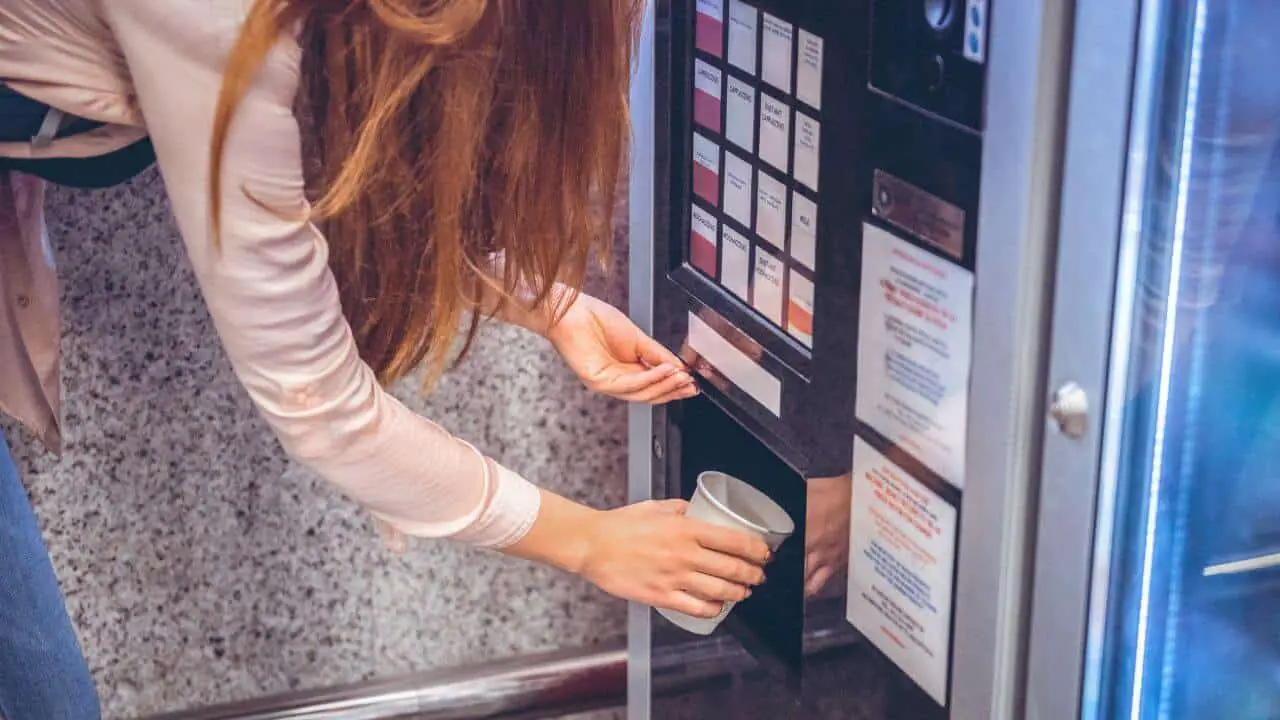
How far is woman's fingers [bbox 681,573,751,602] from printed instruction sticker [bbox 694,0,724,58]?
1.11 ft

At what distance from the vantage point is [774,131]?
0.89 m

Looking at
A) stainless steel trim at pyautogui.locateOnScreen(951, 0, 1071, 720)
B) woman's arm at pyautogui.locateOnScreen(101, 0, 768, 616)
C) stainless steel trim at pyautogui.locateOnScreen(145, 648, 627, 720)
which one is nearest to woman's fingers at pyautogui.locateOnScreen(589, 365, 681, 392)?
woman's arm at pyautogui.locateOnScreen(101, 0, 768, 616)

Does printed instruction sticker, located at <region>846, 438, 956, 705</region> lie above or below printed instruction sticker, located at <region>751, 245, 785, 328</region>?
below

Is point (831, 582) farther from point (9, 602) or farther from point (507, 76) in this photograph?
point (9, 602)

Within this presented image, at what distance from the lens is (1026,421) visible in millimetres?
710

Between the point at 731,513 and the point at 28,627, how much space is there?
0.48m

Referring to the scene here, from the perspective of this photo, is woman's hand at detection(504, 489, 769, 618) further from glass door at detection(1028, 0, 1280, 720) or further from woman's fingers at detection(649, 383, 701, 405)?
glass door at detection(1028, 0, 1280, 720)

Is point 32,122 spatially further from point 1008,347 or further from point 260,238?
point 1008,347

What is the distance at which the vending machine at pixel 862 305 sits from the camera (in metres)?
0.70

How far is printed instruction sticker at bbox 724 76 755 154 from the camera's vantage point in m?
0.92

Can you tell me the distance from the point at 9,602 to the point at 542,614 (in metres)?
0.67

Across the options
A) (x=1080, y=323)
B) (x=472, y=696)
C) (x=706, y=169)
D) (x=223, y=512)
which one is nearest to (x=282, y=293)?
(x=706, y=169)

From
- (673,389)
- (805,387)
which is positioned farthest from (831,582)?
(673,389)

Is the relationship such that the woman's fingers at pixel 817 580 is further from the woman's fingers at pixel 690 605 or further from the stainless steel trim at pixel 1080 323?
the stainless steel trim at pixel 1080 323
